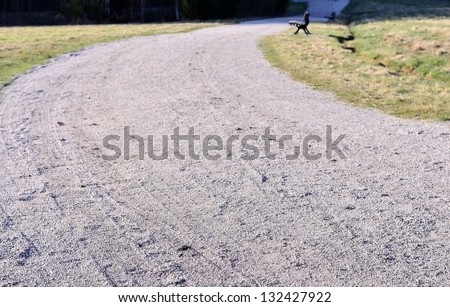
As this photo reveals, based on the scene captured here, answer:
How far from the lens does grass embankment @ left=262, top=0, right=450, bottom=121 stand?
11875 mm

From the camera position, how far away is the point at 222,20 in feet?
111

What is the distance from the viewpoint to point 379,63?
1803 cm

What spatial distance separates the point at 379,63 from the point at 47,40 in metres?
11.2

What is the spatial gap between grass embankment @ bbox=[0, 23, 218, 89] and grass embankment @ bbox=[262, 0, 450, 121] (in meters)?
5.57

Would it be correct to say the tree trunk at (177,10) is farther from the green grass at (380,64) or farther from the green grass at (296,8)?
the green grass at (380,64)

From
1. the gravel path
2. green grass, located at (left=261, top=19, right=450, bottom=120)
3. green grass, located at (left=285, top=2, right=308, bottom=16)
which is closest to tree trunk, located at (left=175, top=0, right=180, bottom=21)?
green grass, located at (left=285, top=2, right=308, bottom=16)

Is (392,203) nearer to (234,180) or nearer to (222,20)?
(234,180)

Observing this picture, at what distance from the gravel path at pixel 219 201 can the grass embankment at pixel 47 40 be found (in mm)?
5380

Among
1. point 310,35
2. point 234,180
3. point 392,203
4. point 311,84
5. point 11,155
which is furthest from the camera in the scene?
point 310,35

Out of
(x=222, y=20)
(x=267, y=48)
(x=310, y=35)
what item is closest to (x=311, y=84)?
(x=267, y=48)

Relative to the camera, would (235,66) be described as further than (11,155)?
Yes

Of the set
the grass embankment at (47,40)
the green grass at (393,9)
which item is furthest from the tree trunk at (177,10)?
the green grass at (393,9)
